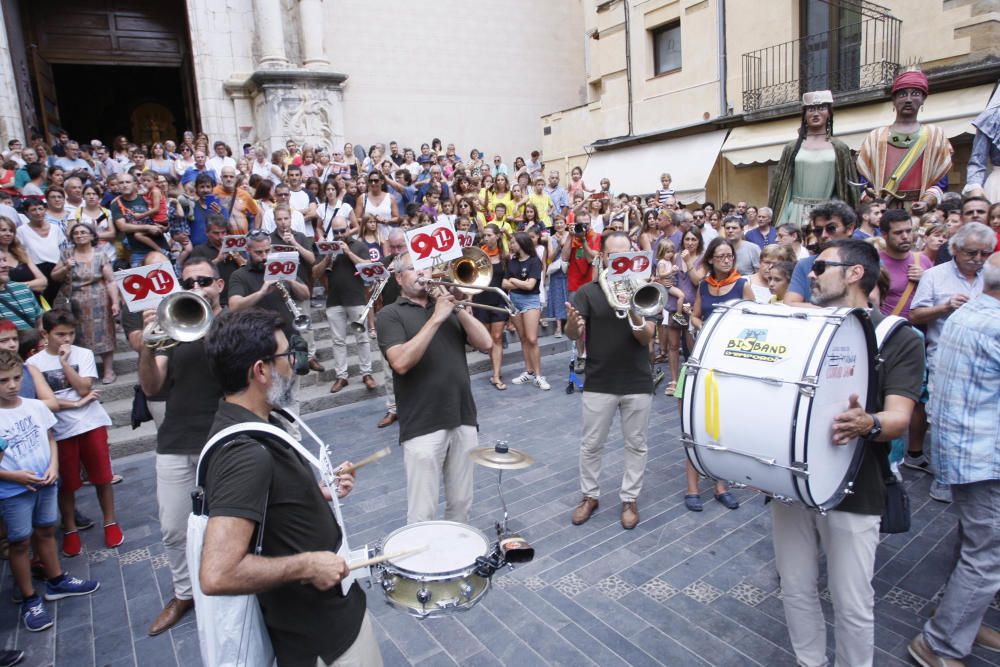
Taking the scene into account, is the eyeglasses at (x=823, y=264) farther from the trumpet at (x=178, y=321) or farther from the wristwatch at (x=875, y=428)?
the trumpet at (x=178, y=321)

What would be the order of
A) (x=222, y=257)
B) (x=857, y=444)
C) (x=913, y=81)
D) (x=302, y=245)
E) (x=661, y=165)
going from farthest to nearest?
(x=661, y=165)
(x=302, y=245)
(x=222, y=257)
(x=913, y=81)
(x=857, y=444)

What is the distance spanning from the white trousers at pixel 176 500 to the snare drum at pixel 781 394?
10.1 feet

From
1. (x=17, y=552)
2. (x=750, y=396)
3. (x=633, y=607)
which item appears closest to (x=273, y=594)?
(x=750, y=396)

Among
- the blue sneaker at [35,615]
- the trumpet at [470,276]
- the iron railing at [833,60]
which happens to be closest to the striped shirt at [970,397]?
the trumpet at [470,276]

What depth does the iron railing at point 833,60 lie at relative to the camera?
1376cm

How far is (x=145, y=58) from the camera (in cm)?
1830

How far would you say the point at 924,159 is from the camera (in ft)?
20.1

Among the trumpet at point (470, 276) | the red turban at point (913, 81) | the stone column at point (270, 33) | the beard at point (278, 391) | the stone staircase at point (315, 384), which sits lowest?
the stone staircase at point (315, 384)

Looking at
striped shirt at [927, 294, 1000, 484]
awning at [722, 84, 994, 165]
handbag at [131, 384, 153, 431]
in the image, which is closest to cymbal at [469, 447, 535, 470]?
striped shirt at [927, 294, 1000, 484]

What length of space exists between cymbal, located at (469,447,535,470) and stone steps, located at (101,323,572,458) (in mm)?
5221

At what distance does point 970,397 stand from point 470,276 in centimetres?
301

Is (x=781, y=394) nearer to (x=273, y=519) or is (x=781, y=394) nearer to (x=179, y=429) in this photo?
(x=273, y=519)

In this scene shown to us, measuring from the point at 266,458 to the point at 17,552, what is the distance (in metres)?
3.33

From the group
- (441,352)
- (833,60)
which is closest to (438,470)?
(441,352)
